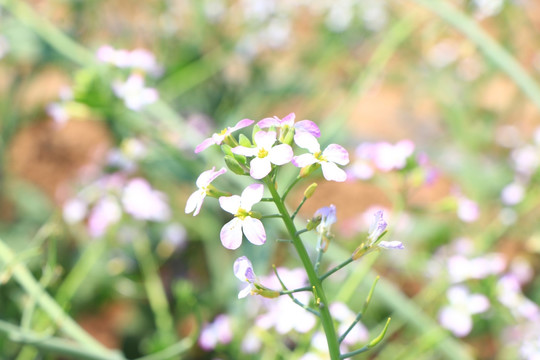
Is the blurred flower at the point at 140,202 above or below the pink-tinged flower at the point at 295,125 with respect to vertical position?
above

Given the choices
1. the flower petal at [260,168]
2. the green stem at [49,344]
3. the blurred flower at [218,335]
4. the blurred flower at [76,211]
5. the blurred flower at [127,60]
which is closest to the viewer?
the flower petal at [260,168]

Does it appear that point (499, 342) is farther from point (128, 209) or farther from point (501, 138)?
point (128, 209)

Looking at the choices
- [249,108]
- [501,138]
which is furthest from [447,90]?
[249,108]

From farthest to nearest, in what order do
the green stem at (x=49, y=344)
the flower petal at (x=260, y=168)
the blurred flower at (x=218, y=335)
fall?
the blurred flower at (x=218, y=335) < the green stem at (x=49, y=344) < the flower petal at (x=260, y=168)

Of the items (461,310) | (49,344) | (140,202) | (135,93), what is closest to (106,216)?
(140,202)

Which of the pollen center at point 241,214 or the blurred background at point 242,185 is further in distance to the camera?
the blurred background at point 242,185

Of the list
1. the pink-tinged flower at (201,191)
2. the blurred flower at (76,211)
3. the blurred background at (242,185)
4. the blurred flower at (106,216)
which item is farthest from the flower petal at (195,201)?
the blurred flower at (76,211)

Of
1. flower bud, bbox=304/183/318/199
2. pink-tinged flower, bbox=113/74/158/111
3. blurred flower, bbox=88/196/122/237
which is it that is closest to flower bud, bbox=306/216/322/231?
flower bud, bbox=304/183/318/199

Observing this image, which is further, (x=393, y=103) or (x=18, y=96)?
(x=393, y=103)

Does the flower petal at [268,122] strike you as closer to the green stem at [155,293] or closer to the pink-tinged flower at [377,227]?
the pink-tinged flower at [377,227]
